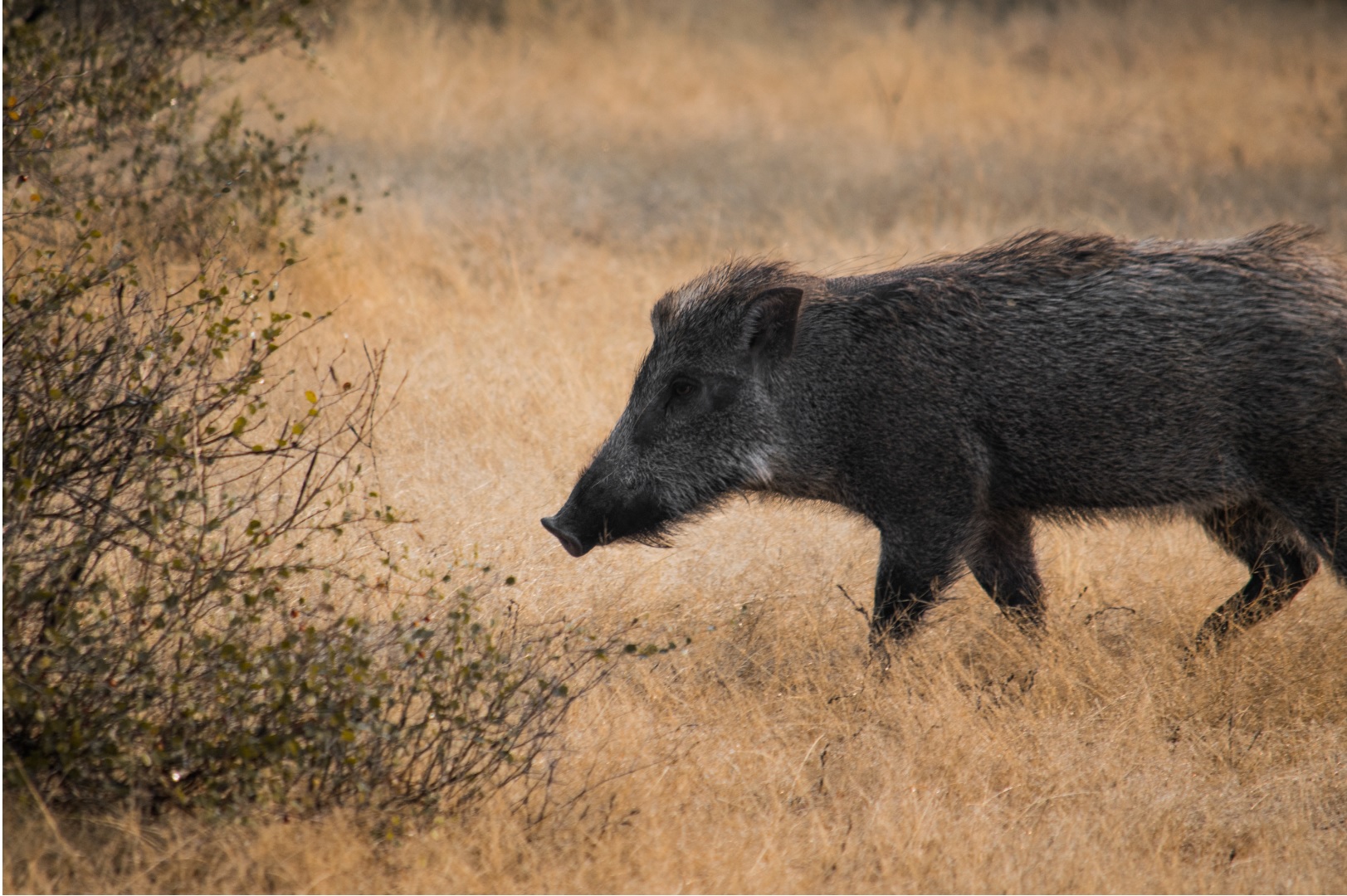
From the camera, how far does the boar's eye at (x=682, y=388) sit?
5.00 m

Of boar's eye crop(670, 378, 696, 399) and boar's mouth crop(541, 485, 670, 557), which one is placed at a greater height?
boar's eye crop(670, 378, 696, 399)

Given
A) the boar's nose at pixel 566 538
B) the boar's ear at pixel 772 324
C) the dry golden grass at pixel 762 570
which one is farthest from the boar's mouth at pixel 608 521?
the boar's ear at pixel 772 324

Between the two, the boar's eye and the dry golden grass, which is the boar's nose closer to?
the dry golden grass

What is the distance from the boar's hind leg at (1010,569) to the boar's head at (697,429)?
915 mm

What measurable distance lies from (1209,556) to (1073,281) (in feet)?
6.19

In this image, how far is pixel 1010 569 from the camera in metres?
5.10

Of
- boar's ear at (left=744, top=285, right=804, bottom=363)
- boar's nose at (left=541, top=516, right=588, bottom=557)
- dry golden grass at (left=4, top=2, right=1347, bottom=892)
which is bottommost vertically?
dry golden grass at (left=4, top=2, right=1347, bottom=892)

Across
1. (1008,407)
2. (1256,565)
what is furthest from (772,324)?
(1256,565)

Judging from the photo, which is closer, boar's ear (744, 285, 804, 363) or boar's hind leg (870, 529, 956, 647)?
boar's hind leg (870, 529, 956, 647)

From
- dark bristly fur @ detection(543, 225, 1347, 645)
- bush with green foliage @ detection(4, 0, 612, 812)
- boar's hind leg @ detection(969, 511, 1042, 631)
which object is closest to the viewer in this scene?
bush with green foliage @ detection(4, 0, 612, 812)

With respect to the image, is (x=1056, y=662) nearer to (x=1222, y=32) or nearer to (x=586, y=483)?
(x=586, y=483)


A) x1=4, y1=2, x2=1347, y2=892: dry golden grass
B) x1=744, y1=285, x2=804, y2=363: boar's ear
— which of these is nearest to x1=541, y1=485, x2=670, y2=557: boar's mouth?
x1=4, y1=2, x2=1347, y2=892: dry golden grass

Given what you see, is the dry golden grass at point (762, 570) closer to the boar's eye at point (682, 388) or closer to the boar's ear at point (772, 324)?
the boar's eye at point (682, 388)

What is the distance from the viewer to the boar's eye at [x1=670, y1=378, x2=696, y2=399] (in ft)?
16.4
